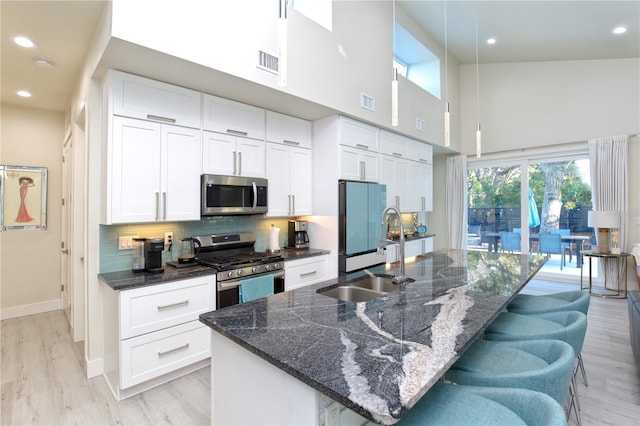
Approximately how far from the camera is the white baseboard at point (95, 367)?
2.72 meters

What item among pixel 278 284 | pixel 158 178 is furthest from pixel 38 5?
pixel 278 284

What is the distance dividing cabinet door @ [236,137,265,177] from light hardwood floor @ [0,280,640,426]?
6.40 feet

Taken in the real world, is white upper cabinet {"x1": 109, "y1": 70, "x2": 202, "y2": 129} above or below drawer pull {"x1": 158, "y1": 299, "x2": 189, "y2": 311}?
above

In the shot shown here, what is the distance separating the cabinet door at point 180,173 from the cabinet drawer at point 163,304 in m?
0.64

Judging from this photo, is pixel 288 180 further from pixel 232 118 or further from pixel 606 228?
pixel 606 228

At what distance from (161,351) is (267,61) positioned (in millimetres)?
2640

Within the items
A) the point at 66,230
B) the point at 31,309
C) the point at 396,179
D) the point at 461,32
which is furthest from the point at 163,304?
the point at 461,32

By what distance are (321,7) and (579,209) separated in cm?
541

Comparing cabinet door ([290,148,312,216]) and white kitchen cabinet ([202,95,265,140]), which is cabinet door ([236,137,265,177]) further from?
cabinet door ([290,148,312,216])

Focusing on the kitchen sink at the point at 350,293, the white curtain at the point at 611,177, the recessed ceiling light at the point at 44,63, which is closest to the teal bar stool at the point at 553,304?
the kitchen sink at the point at 350,293

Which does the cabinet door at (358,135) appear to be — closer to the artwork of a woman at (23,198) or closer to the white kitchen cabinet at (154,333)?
the white kitchen cabinet at (154,333)

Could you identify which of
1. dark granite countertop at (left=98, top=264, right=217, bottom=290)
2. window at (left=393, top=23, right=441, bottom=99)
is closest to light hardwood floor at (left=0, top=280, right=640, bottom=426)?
dark granite countertop at (left=98, top=264, right=217, bottom=290)

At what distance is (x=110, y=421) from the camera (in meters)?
2.15

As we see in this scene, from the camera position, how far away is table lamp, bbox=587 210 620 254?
4699mm
